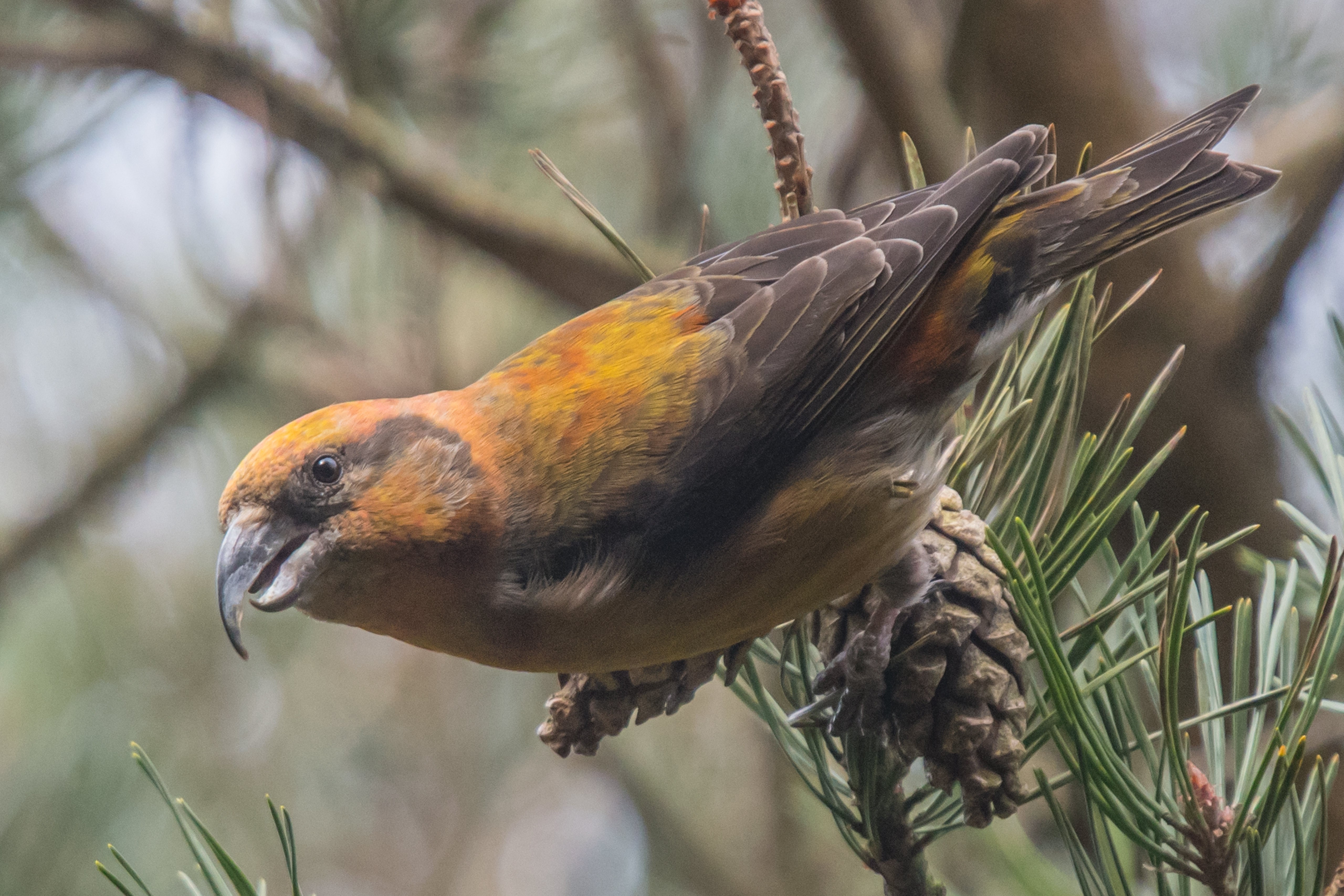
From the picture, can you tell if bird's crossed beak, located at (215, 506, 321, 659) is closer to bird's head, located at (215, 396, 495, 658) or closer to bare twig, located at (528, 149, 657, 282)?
bird's head, located at (215, 396, 495, 658)

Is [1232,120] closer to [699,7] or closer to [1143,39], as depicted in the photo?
→ [1143,39]

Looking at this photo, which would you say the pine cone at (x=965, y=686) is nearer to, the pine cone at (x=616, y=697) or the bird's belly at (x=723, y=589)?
the bird's belly at (x=723, y=589)

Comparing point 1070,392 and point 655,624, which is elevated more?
point 1070,392

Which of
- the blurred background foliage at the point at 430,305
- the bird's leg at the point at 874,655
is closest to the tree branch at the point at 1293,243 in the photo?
the blurred background foliage at the point at 430,305

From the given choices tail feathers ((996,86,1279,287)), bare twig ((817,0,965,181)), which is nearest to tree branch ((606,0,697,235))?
bare twig ((817,0,965,181))

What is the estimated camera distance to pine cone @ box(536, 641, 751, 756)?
1216mm

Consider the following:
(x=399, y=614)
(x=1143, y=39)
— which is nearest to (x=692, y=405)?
(x=399, y=614)

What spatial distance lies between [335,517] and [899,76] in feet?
4.96

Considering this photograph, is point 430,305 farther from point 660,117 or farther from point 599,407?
point 599,407

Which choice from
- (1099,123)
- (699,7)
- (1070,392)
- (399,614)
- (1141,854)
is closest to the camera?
(1070,392)

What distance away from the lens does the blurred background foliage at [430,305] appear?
2225mm

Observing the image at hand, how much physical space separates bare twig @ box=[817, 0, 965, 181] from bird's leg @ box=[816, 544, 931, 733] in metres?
1.27

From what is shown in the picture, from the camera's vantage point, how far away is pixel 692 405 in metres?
1.32

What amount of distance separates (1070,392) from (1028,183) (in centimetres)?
39
